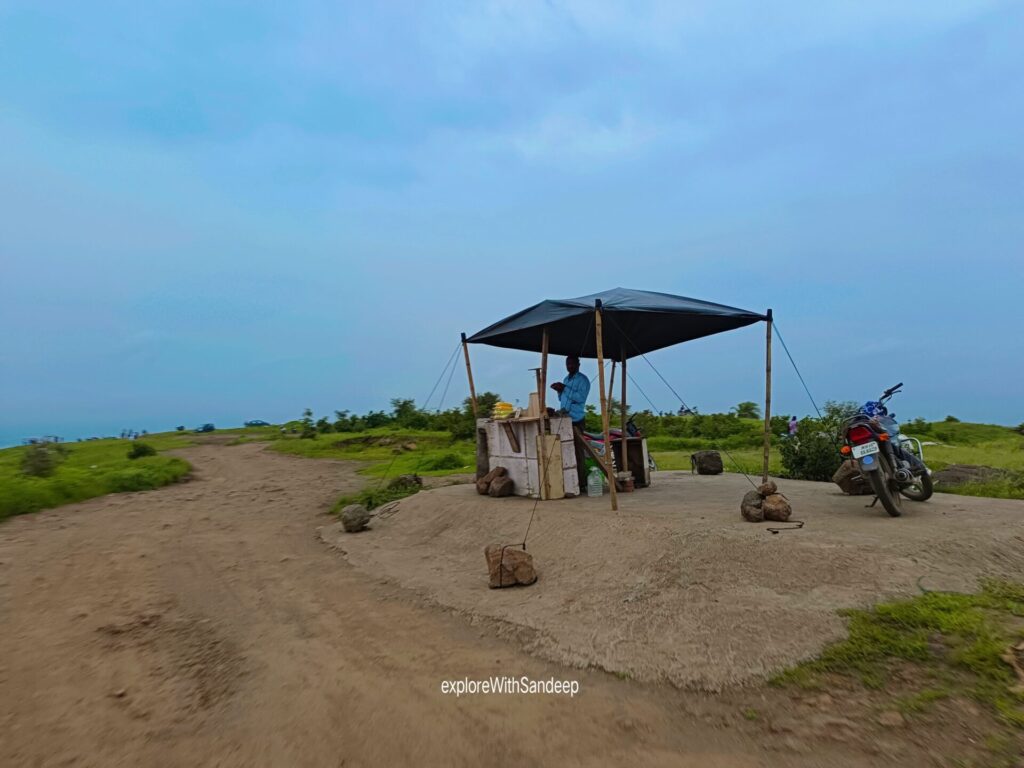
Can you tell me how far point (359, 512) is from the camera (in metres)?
8.73

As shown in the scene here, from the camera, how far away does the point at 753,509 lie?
19.1 ft

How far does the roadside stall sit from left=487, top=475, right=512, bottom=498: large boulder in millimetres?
107

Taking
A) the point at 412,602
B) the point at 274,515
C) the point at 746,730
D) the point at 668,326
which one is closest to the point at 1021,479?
the point at 668,326

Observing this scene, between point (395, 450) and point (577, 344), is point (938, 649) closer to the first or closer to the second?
point (577, 344)

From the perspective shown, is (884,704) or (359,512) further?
(359,512)

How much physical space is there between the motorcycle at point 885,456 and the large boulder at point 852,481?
62cm

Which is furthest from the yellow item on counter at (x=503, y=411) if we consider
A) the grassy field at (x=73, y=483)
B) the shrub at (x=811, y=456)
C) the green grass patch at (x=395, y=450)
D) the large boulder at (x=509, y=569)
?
the grassy field at (x=73, y=483)

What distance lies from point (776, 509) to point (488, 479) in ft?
14.7

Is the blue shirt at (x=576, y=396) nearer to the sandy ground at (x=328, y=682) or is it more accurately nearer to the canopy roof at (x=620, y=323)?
the canopy roof at (x=620, y=323)

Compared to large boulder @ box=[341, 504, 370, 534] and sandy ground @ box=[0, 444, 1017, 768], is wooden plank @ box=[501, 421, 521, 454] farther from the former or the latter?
large boulder @ box=[341, 504, 370, 534]

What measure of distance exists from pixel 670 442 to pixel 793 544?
639 inches

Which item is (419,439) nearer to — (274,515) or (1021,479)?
(274,515)

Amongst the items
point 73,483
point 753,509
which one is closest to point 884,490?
point 753,509

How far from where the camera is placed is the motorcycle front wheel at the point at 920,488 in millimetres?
6254
